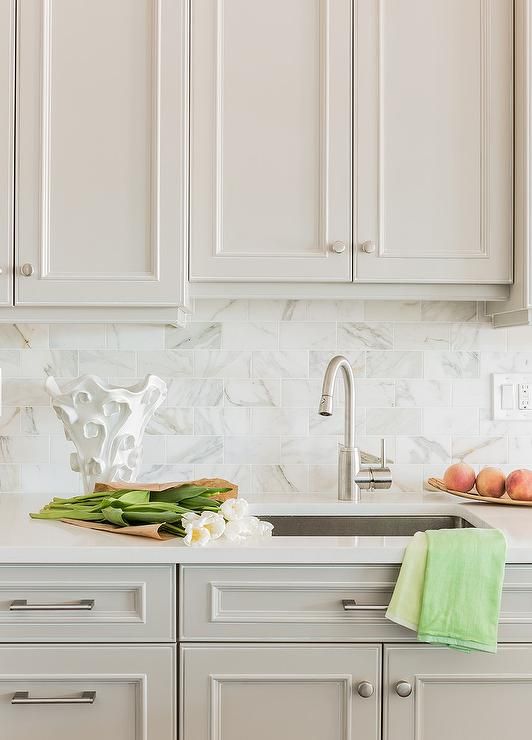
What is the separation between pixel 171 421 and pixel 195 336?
0.25m

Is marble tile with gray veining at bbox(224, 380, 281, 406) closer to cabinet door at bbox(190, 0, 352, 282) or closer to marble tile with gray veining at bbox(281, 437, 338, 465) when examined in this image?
marble tile with gray veining at bbox(281, 437, 338, 465)

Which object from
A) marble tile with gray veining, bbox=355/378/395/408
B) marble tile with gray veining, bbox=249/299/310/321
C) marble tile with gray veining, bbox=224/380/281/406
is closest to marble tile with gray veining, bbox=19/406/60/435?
marble tile with gray veining, bbox=224/380/281/406

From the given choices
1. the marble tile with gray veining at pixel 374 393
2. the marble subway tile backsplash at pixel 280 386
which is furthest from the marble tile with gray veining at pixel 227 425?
the marble tile with gray veining at pixel 374 393

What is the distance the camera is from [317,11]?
1.98 meters

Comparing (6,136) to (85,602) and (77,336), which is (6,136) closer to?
(77,336)

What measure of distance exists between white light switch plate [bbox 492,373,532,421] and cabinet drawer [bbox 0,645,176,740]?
119 centimetres

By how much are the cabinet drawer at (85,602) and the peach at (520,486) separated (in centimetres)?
95

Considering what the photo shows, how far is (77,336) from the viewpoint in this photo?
2289 millimetres

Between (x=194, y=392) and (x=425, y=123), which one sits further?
(x=194, y=392)

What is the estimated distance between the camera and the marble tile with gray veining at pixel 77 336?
7.50ft

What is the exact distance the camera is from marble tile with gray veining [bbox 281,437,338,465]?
7.54 feet

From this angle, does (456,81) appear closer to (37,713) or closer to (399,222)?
(399,222)

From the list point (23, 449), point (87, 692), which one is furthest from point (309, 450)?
point (87, 692)

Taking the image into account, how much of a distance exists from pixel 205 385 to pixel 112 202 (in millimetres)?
611
